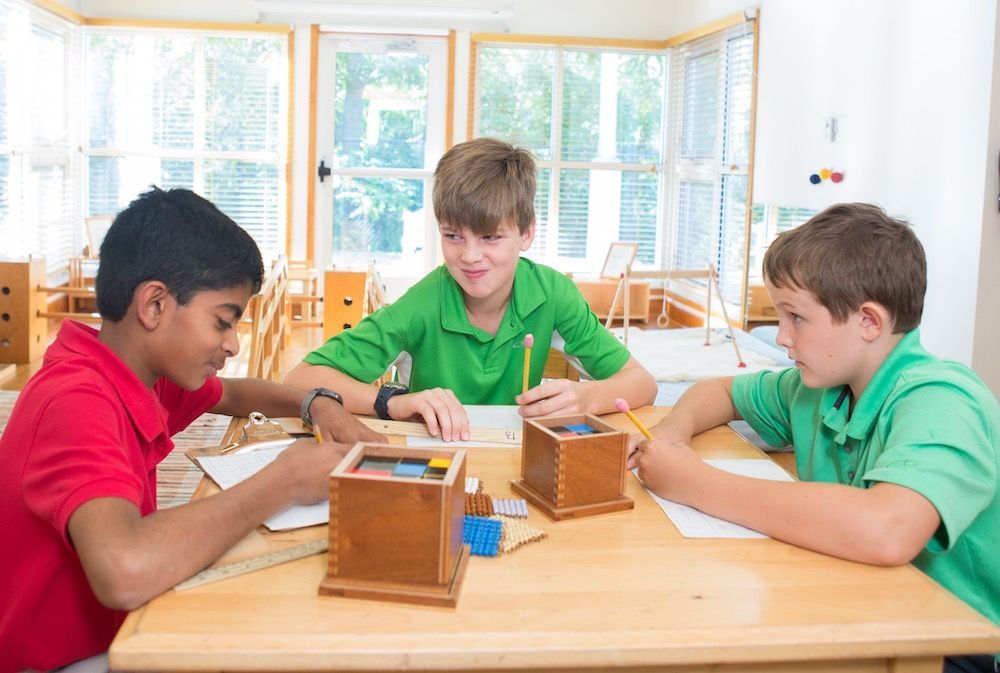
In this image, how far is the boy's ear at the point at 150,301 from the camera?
1222 mm

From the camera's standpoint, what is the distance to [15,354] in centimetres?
506

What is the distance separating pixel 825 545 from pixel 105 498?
29.9 inches

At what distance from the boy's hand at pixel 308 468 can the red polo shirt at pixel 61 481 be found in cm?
16

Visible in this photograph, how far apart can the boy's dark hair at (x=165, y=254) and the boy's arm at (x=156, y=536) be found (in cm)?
28

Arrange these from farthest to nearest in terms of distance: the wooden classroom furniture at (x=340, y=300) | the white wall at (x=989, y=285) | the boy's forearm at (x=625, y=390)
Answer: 1. the wooden classroom furniture at (x=340, y=300)
2. the white wall at (x=989, y=285)
3. the boy's forearm at (x=625, y=390)

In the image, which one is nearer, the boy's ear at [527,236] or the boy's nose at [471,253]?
the boy's nose at [471,253]

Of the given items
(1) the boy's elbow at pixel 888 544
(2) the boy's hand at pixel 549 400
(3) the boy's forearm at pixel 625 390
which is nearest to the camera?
(1) the boy's elbow at pixel 888 544

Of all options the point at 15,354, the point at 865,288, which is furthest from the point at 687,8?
the point at 865,288

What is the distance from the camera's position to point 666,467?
1282mm

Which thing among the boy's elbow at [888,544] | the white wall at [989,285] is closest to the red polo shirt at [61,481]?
the boy's elbow at [888,544]

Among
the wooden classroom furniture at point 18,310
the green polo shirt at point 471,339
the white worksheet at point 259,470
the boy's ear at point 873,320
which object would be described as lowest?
the wooden classroom furniture at point 18,310

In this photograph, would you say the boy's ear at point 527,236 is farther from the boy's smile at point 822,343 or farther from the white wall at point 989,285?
the white wall at point 989,285

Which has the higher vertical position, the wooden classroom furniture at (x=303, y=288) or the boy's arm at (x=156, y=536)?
the boy's arm at (x=156, y=536)

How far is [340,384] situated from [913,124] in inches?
113
